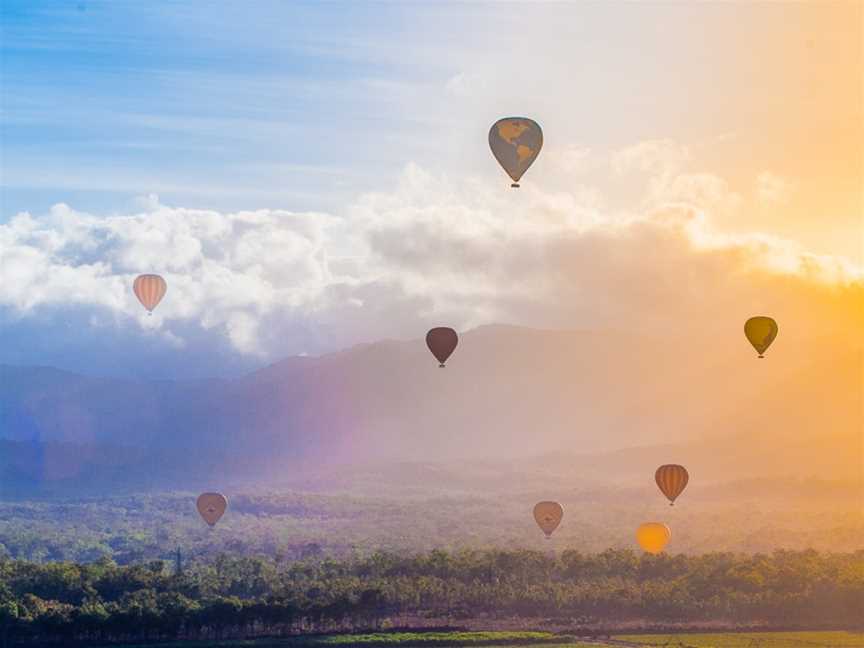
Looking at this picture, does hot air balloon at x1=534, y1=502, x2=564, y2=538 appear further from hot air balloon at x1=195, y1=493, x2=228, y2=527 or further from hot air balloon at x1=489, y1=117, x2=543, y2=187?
hot air balloon at x1=489, y1=117, x2=543, y2=187

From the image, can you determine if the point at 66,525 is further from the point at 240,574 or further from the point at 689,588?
the point at 689,588

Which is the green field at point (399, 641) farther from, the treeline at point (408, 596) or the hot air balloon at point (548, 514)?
the hot air balloon at point (548, 514)

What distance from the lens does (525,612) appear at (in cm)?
7800

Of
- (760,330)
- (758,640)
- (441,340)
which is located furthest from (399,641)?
(760,330)

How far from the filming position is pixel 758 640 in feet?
235

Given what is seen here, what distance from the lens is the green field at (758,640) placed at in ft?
228

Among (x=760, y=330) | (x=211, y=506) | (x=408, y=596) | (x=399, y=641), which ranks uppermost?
(x=760, y=330)

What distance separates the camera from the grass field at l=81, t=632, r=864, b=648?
69.2 metres

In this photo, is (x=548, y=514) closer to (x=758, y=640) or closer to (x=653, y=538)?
(x=653, y=538)

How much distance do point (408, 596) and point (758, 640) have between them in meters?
17.9

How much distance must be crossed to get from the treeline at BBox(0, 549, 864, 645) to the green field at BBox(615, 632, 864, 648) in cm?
281

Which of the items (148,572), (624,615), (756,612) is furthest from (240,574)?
(756,612)

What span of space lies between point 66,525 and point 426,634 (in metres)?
130

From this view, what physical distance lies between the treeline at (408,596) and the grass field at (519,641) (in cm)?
252
